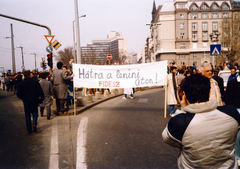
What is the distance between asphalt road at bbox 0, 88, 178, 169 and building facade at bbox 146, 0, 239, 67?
205ft

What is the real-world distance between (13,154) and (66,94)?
14.2 ft

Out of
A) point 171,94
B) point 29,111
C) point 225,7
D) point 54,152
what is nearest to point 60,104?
point 29,111

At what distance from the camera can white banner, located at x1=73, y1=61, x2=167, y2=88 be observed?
8.90m

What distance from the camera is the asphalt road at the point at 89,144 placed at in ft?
14.6

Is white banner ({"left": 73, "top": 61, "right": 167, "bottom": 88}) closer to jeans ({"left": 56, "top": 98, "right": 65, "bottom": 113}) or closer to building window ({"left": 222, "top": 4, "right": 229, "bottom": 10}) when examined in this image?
jeans ({"left": 56, "top": 98, "right": 65, "bottom": 113})

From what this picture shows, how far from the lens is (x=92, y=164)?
4.35 metres

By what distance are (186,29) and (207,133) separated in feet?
237

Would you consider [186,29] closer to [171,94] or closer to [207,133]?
[171,94]

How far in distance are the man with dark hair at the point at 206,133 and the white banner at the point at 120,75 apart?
22.6 ft

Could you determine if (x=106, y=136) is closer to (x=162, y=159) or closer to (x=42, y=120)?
(x=162, y=159)

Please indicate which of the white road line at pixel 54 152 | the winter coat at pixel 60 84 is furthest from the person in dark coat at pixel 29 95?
the winter coat at pixel 60 84

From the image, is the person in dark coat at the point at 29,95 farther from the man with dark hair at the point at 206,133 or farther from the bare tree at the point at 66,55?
the bare tree at the point at 66,55

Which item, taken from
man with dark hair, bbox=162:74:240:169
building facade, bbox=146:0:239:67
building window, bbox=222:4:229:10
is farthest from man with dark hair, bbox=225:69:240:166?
building window, bbox=222:4:229:10

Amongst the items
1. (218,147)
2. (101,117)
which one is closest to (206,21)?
(101,117)
